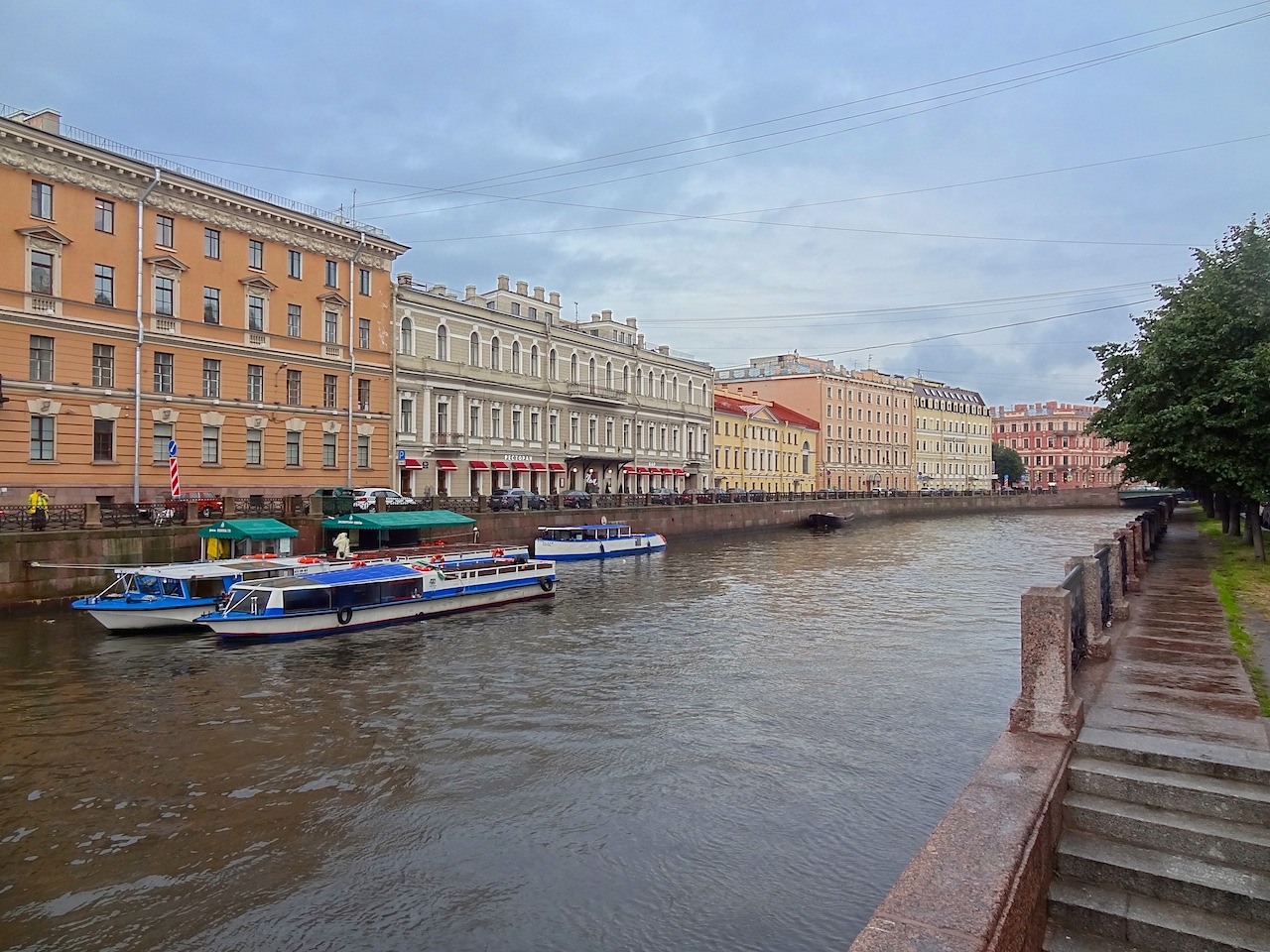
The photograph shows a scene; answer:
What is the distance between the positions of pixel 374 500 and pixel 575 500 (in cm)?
Result: 1498

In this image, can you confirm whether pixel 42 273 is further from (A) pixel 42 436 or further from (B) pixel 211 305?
(B) pixel 211 305

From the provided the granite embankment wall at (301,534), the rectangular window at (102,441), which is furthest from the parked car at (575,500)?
the rectangular window at (102,441)

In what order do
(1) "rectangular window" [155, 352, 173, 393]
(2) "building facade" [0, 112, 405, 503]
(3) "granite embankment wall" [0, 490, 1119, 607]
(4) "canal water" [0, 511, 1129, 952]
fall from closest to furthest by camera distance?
(4) "canal water" [0, 511, 1129, 952], (3) "granite embankment wall" [0, 490, 1119, 607], (2) "building facade" [0, 112, 405, 503], (1) "rectangular window" [155, 352, 173, 393]

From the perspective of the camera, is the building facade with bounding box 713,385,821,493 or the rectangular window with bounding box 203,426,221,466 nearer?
the rectangular window with bounding box 203,426,221,466

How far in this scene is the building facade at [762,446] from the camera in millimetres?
78062

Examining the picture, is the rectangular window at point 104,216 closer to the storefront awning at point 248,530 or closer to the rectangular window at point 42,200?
the rectangular window at point 42,200

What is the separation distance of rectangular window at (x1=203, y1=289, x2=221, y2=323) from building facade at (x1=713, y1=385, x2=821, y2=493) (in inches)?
1803

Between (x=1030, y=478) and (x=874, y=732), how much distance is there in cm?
14455

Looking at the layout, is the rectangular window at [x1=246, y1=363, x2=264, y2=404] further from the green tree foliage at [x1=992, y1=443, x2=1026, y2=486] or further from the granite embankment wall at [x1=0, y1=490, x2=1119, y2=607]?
the green tree foliage at [x1=992, y1=443, x2=1026, y2=486]

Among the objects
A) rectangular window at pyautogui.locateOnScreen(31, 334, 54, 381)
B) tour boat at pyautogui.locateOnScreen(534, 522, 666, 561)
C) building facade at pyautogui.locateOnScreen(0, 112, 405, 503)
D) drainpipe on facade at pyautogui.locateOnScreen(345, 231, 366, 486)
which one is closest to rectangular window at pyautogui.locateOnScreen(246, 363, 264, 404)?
building facade at pyautogui.locateOnScreen(0, 112, 405, 503)

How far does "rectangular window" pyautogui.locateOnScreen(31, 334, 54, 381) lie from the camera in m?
30.3

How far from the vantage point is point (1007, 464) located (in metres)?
133

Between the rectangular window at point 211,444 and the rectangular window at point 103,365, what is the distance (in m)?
4.13

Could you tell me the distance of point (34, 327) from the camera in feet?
99.0
